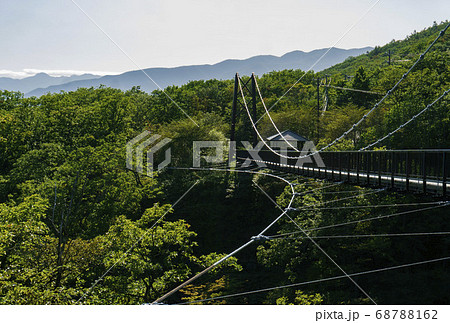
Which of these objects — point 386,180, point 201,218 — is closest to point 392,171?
point 386,180

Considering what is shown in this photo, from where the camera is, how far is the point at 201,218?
78.3ft

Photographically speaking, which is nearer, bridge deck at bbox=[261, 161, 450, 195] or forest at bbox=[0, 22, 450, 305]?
bridge deck at bbox=[261, 161, 450, 195]

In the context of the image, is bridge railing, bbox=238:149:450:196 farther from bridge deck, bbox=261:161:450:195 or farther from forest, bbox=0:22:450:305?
forest, bbox=0:22:450:305

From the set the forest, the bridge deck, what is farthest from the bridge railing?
the forest

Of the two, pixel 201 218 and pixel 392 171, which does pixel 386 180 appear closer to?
pixel 392 171

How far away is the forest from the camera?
11180 mm

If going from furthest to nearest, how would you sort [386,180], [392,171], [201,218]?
[201,218] → [386,180] → [392,171]

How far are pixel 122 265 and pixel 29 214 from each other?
2830 millimetres

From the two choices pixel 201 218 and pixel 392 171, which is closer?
pixel 392 171

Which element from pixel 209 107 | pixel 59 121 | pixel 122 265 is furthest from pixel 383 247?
pixel 209 107

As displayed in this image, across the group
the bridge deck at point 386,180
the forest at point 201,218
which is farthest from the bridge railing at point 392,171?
the forest at point 201,218

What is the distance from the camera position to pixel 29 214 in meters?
11.1

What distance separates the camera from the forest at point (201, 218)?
11.2 m

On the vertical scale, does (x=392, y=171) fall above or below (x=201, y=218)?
above
